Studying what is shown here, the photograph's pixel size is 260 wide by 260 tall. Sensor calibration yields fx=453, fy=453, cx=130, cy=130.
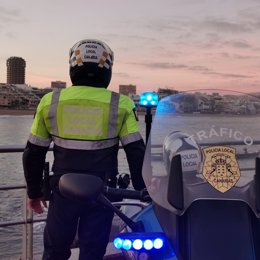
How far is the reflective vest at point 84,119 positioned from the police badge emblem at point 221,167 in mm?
1068

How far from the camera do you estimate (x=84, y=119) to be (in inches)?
106

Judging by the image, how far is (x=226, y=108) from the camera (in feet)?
6.53

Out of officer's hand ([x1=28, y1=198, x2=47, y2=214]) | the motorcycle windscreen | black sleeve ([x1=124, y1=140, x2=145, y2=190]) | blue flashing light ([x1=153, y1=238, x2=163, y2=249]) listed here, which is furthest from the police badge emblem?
officer's hand ([x1=28, y1=198, x2=47, y2=214])

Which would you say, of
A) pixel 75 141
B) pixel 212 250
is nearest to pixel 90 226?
pixel 75 141

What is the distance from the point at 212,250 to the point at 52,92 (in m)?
1.55

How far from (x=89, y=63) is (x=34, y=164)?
0.71 metres

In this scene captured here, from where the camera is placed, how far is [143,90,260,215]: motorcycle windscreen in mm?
1694

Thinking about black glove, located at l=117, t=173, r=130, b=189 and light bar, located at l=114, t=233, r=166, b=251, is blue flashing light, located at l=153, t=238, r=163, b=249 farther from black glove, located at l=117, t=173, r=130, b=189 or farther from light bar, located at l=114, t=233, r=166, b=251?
black glove, located at l=117, t=173, r=130, b=189

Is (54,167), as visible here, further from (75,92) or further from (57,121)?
(75,92)

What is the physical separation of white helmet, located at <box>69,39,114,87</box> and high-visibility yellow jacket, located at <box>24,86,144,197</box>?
0.07m

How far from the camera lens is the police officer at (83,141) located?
2682 millimetres

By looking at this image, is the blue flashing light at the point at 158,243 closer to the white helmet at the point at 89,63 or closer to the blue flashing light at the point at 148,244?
the blue flashing light at the point at 148,244

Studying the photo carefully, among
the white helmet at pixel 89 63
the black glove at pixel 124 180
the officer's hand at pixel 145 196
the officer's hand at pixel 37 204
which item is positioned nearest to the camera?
the officer's hand at pixel 145 196

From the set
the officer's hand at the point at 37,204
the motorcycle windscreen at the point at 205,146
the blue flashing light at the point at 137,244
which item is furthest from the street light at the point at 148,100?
the blue flashing light at the point at 137,244
